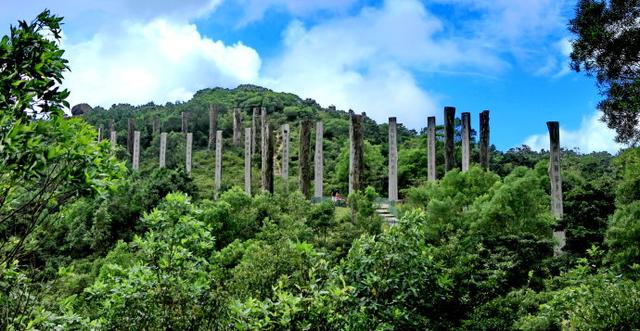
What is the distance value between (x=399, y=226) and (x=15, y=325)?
4.52 meters

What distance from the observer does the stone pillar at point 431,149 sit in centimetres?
1821

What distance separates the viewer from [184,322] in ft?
20.0

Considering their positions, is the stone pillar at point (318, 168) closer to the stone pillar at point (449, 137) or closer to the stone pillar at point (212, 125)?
the stone pillar at point (449, 137)

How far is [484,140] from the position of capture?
58.6ft

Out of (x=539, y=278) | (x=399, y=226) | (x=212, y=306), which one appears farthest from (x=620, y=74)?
(x=212, y=306)

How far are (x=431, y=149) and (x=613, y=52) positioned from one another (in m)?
7.54

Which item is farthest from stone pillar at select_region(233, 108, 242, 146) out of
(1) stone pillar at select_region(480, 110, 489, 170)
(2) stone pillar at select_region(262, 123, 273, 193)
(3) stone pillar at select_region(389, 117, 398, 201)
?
(1) stone pillar at select_region(480, 110, 489, 170)

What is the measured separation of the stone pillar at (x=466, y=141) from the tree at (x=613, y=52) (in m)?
5.84

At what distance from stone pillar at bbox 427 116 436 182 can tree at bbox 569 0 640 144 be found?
6.76 metres

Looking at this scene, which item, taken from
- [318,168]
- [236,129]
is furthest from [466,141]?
[236,129]

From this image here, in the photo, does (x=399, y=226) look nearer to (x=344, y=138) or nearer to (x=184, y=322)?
(x=184, y=322)

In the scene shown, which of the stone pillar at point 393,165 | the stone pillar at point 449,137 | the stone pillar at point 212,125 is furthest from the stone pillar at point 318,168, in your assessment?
the stone pillar at point 212,125

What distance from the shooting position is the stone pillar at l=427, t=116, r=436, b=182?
717 inches

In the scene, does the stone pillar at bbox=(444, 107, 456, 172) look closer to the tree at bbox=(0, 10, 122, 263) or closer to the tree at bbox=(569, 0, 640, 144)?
the tree at bbox=(569, 0, 640, 144)
